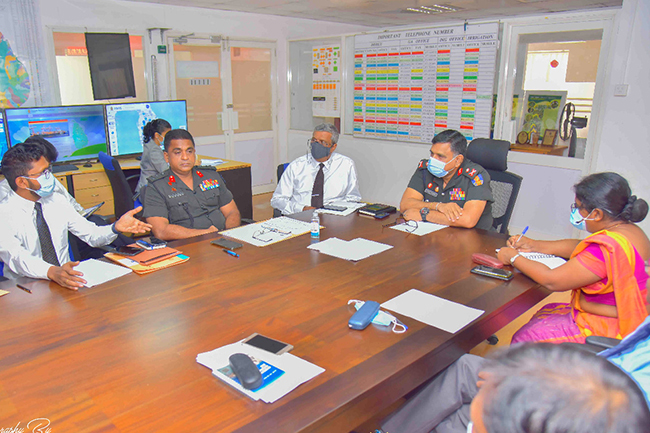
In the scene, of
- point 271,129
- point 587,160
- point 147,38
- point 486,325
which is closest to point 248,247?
point 486,325

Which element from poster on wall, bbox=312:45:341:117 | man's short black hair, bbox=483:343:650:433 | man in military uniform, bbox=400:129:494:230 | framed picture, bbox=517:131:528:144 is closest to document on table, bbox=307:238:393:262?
man in military uniform, bbox=400:129:494:230

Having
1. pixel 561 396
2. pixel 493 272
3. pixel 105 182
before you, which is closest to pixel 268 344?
pixel 561 396

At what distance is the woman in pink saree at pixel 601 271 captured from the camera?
5.74 feet

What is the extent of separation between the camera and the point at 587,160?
4.14m

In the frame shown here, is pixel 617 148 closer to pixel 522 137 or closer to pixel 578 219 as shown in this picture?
pixel 522 137

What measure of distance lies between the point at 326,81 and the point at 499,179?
376 cm

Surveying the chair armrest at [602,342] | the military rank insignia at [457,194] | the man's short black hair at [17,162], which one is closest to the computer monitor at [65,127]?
the man's short black hair at [17,162]

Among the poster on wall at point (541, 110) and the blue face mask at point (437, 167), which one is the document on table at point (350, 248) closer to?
the blue face mask at point (437, 167)

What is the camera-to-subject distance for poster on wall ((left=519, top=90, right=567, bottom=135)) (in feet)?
15.0

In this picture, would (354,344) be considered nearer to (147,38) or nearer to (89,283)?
(89,283)

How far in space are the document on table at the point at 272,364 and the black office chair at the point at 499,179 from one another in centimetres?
211

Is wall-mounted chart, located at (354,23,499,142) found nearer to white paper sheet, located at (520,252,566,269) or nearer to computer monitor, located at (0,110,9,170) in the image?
white paper sheet, located at (520,252,566,269)

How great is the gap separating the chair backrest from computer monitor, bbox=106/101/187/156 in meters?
0.97

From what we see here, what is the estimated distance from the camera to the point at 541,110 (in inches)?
183
